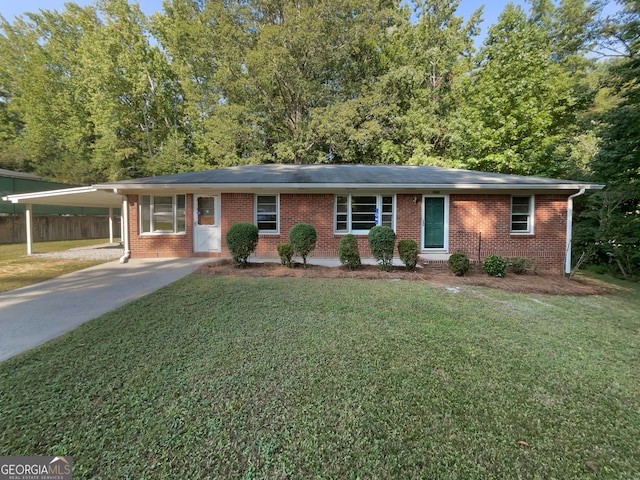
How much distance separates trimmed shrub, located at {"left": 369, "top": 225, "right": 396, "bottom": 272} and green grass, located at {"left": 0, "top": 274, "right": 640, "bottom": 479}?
3.14 m

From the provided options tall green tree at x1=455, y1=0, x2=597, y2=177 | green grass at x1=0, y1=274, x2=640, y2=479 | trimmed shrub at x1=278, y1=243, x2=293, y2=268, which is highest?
tall green tree at x1=455, y1=0, x2=597, y2=177

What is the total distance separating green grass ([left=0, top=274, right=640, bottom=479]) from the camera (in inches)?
72.6

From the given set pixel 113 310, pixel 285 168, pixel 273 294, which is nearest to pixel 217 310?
pixel 273 294

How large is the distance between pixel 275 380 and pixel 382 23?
862 inches

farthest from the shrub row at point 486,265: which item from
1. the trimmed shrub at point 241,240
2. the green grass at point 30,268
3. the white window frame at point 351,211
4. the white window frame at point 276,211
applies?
the green grass at point 30,268

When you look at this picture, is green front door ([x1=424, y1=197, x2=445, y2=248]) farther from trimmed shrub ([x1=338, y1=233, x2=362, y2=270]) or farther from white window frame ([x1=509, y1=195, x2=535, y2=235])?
trimmed shrub ([x1=338, y1=233, x2=362, y2=270])

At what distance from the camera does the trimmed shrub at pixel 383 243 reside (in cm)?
737

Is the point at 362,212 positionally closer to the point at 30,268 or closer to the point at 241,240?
the point at 241,240

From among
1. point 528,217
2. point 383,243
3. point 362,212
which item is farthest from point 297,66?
point 528,217

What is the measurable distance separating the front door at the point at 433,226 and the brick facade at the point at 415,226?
Answer: 234 mm

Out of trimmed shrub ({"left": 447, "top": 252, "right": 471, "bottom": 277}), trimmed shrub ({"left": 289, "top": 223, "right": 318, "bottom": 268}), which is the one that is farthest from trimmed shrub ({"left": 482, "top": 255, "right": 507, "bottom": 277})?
trimmed shrub ({"left": 289, "top": 223, "right": 318, "bottom": 268})

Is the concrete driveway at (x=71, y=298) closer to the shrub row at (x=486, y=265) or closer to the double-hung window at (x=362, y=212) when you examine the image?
the double-hung window at (x=362, y=212)

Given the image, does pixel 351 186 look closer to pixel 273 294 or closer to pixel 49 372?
pixel 273 294

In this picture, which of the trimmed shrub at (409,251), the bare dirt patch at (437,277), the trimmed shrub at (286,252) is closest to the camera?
the bare dirt patch at (437,277)
